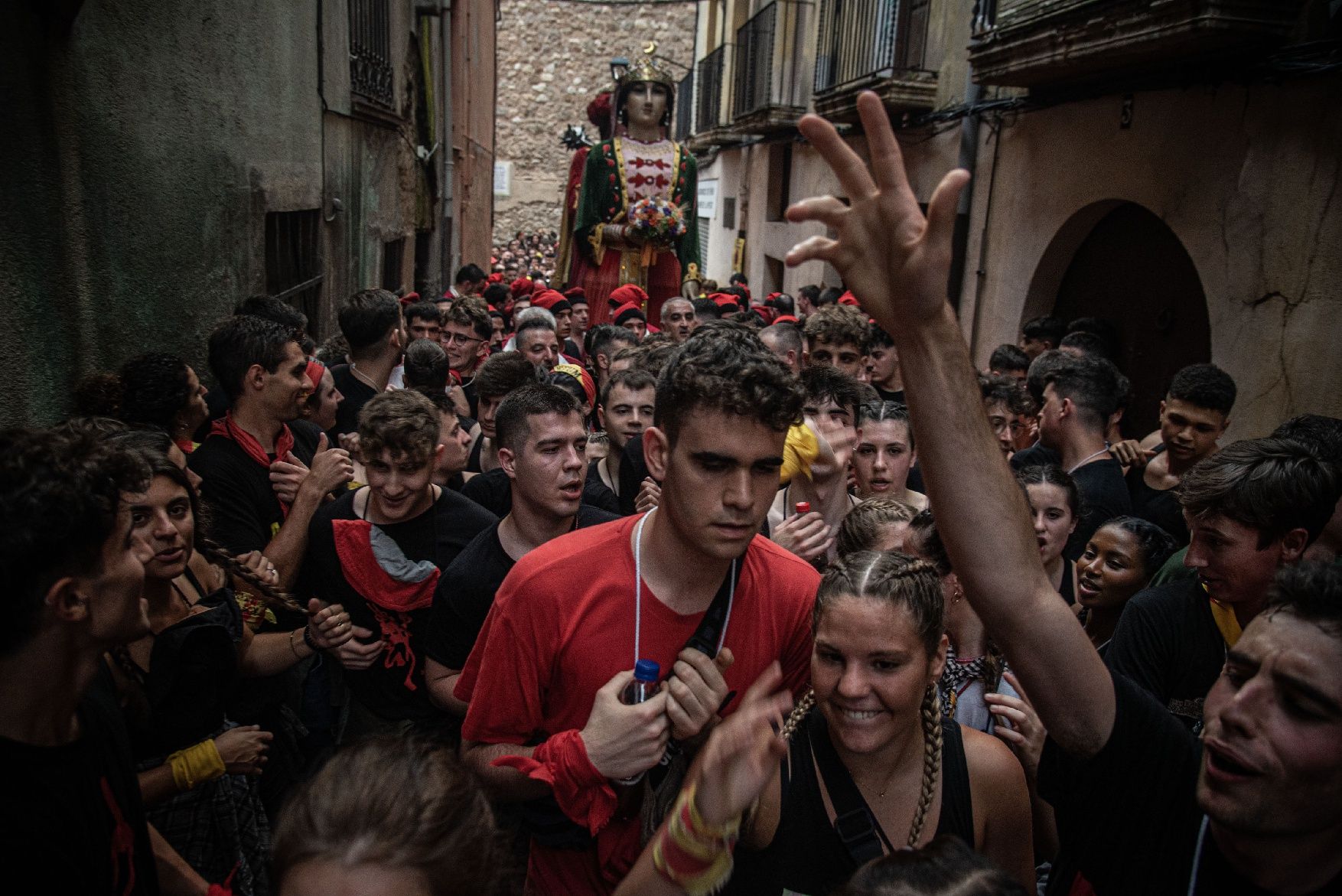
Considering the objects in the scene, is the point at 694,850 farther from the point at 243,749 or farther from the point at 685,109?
the point at 685,109

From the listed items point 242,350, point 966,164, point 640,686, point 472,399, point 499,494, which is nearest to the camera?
point 640,686

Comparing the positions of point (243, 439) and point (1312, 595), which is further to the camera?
point (243, 439)

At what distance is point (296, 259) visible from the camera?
7.28 meters

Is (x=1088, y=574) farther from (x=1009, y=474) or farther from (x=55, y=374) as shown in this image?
(x=55, y=374)

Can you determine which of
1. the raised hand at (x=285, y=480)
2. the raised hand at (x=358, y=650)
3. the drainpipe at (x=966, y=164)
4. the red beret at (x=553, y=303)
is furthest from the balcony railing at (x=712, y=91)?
the raised hand at (x=358, y=650)

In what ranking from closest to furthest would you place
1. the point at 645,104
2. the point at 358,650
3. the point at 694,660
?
the point at 694,660
the point at 358,650
the point at 645,104

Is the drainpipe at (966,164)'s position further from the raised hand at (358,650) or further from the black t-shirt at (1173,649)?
the raised hand at (358,650)

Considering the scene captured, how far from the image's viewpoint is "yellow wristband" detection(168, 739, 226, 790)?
7.73 feet

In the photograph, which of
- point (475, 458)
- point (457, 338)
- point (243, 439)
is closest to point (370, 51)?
point (457, 338)

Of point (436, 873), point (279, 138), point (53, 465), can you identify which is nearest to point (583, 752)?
point (436, 873)

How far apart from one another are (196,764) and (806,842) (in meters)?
1.57

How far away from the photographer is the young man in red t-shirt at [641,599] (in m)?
1.92

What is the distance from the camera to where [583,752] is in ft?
5.71

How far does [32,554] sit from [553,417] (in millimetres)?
1744
